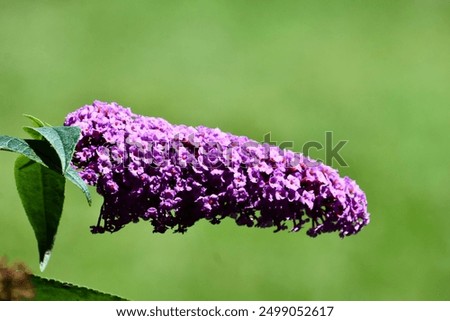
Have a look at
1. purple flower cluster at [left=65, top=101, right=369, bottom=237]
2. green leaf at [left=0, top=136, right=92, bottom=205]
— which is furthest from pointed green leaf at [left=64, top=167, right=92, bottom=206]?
purple flower cluster at [left=65, top=101, right=369, bottom=237]

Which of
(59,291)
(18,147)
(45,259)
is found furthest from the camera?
(45,259)

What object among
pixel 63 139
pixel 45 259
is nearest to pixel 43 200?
pixel 45 259

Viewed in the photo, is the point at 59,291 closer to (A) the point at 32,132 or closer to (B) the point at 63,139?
(B) the point at 63,139

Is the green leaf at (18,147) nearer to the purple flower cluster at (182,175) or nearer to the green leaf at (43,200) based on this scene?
the green leaf at (43,200)

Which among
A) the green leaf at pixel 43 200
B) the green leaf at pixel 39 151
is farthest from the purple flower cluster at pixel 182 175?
the green leaf at pixel 39 151

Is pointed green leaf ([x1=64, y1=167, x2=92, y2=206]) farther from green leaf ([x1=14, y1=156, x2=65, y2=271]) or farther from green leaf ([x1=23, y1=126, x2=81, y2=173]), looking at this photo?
green leaf ([x1=14, y1=156, x2=65, y2=271])
